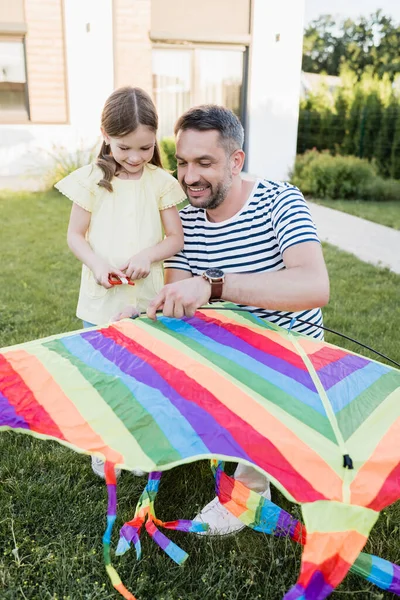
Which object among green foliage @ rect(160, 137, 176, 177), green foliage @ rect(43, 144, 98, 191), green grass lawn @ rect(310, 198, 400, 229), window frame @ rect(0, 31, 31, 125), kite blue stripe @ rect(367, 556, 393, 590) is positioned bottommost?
green grass lawn @ rect(310, 198, 400, 229)

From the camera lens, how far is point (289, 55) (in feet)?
38.5

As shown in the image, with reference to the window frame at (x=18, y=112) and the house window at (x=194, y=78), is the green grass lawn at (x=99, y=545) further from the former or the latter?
the house window at (x=194, y=78)

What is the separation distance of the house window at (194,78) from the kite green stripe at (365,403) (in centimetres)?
1074

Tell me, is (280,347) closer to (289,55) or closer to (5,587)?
(5,587)

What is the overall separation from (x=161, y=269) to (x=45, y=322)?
6.26ft

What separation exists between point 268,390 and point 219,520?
79cm

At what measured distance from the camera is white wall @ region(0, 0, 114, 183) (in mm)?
10711

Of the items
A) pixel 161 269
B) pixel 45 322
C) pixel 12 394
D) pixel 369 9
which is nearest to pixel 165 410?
pixel 12 394

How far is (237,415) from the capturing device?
1.54 metres

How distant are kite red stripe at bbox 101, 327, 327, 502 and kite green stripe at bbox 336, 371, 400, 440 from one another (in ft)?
0.68

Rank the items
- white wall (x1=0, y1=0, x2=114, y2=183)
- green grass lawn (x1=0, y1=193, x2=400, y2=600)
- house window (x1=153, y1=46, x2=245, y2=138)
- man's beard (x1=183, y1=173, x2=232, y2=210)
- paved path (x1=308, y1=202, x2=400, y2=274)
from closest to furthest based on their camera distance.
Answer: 1. green grass lawn (x1=0, y1=193, x2=400, y2=600)
2. man's beard (x1=183, y1=173, x2=232, y2=210)
3. paved path (x1=308, y1=202, x2=400, y2=274)
4. white wall (x1=0, y1=0, x2=114, y2=183)
5. house window (x1=153, y1=46, x2=245, y2=138)

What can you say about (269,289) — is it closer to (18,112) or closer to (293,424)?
(293,424)

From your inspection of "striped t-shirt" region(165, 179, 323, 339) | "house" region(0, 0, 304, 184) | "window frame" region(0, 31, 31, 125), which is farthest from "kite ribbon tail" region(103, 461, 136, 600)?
"window frame" region(0, 31, 31, 125)

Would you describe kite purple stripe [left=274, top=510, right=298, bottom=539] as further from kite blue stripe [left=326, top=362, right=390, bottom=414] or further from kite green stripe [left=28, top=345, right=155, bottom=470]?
kite green stripe [left=28, top=345, right=155, bottom=470]
